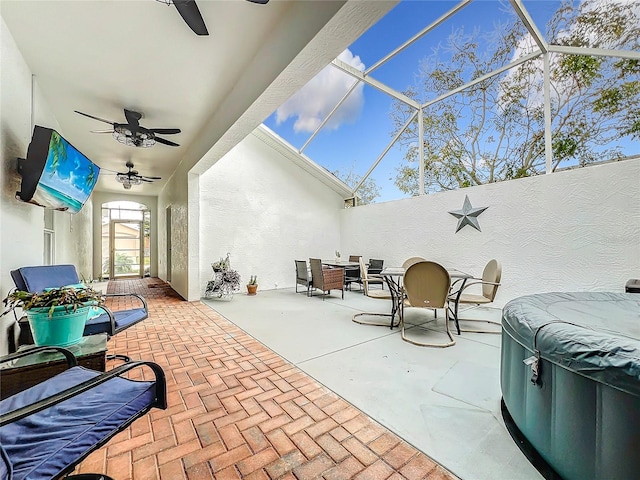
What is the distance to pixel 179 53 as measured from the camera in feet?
8.66

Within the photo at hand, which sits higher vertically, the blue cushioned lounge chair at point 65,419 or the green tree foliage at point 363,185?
the green tree foliage at point 363,185

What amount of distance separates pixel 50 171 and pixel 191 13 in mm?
1785

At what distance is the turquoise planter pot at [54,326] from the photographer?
1.75 metres

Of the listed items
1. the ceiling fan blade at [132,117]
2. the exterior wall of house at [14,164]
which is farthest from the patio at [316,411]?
the ceiling fan blade at [132,117]

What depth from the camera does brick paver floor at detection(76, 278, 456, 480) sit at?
4.54ft

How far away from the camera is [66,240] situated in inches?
188

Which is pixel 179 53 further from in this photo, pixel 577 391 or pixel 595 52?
pixel 595 52

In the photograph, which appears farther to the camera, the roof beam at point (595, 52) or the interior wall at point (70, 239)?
the interior wall at point (70, 239)

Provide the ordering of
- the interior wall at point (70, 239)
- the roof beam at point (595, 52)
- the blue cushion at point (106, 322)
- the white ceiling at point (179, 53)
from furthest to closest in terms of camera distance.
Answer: the interior wall at point (70, 239) → the roof beam at point (595, 52) → the blue cushion at point (106, 322) → the white ceiling at point (179, 53)

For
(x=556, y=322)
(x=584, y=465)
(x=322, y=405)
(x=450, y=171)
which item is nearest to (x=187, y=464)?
(x=322, y=405)

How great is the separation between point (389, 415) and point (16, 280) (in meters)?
3.04

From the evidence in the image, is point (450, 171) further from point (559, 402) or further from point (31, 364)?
point (31, 364)

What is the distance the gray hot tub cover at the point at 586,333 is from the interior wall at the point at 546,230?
83.5 inches

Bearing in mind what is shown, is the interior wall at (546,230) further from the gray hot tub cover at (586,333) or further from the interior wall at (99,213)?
the interior wall at (99,213)
